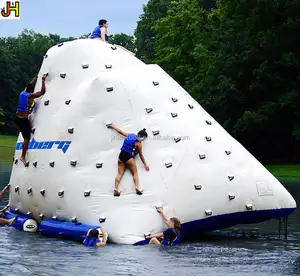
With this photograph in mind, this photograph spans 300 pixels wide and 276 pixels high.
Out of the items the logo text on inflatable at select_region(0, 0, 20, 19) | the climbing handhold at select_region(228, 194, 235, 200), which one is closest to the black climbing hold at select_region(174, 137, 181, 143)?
the climbing handhold at select_region(228, 194, 235, 200)

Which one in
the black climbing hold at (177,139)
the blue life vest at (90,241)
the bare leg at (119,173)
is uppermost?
the black climbing hold at (177,139)

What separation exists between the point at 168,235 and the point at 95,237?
1.49 metres

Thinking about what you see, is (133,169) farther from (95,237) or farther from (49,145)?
(49,145)

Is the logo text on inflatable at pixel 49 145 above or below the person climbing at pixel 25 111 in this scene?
below

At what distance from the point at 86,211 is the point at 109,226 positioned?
0.68 metres

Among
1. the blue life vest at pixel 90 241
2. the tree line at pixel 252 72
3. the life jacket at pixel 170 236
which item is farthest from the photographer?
the tree line at pixel 252 72

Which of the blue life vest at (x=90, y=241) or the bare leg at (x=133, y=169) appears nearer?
the blue life vest at (x=90, y=241)

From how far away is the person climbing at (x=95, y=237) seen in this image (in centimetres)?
1500

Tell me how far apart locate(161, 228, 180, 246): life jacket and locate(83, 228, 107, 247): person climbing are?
1221 millimetres

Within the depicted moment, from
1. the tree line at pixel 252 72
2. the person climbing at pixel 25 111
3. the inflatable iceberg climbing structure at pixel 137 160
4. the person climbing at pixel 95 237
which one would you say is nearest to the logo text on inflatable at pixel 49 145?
the inflatable iceberg climbing structure at pixel 137 160

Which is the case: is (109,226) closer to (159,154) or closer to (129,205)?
(129,205)

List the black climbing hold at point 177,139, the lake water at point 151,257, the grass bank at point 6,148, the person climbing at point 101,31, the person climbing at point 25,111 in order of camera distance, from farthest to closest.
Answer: the grass bank at point 6,148, the person climbing at point 101,31, the person climbing at point 25,111, the black climbing hold at point 177,139, the lake water at point 151,257

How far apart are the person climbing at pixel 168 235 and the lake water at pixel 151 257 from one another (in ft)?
0.81

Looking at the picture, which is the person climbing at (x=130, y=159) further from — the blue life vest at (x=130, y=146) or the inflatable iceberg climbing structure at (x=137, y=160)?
the inflatable iceberg climbing structure at (x=137, y=160)
